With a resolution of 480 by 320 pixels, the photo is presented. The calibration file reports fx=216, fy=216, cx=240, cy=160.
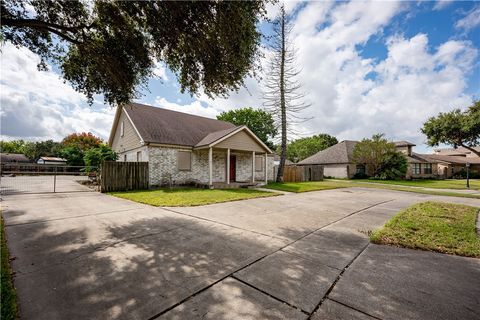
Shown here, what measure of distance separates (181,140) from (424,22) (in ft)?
46.1

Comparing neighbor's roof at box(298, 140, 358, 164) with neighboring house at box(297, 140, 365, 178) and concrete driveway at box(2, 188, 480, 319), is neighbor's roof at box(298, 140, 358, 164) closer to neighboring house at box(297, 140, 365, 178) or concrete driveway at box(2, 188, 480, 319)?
neighboring house at box(297, 140, 365, 178)

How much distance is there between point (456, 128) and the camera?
98.2 feet

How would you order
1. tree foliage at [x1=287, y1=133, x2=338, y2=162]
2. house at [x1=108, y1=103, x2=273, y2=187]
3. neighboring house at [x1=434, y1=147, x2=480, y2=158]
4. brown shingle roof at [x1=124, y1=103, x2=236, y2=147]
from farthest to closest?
neighboring house at [x1=434, y1=147, x2=480, y2=158]
tree foliage at [x1=287, y1=133, x2=338, y2=162]
brown shingle roof at [x1=124, y1=103, x2=236, y2=147]
house at [x1=108, y1=103, x2=273, y2=187]

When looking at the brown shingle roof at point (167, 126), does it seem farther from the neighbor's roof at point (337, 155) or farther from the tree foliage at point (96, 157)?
the neighbor's roof at point (337, 155)

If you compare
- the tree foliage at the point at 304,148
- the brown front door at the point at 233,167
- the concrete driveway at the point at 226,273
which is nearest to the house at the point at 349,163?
the brown front door at the point at 233,167

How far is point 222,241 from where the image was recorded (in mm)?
4477

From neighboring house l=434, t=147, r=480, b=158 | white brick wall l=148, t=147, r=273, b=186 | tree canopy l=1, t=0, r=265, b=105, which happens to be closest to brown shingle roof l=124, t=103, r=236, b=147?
white brick wall l=148, t=147, r=273, b=186

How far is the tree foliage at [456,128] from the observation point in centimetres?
2819

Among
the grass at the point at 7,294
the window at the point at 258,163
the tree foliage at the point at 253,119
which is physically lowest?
the grass at the point at 7,294

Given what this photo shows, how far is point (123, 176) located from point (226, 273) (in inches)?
457

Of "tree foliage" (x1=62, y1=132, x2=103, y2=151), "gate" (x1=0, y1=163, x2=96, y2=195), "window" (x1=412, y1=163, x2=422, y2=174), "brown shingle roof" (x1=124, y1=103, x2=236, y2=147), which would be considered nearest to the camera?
"gate" (x1=0, y1=163, x2=96, y2=195)

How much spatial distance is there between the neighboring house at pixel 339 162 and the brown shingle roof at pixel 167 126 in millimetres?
19406

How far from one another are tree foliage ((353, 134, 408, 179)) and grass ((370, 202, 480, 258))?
2206 cm

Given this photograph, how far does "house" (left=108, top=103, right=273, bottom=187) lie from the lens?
14445mm
